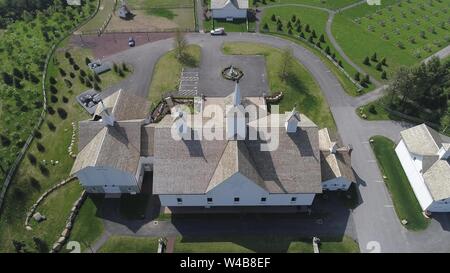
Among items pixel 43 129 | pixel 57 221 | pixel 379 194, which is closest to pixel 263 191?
pixel 379 194

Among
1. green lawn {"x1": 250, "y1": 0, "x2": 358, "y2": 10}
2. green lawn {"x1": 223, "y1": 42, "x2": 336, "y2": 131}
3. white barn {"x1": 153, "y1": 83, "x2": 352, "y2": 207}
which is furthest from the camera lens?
green lawn {"x1": 250, "y1": 0, "x2": 358, "y2": 10}

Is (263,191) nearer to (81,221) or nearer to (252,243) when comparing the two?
(252,243)

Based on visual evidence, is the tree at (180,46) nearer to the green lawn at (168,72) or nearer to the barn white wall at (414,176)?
the green lawn at (168,72)

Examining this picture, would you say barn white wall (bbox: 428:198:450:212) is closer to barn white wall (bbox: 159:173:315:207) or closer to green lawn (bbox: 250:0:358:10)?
barn white wall (bbox: 159:173:315:207)

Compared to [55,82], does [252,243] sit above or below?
below

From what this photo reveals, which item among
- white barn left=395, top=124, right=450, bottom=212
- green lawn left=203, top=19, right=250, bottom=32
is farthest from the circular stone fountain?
white barn left=395, top=124, right=450, bottom=212

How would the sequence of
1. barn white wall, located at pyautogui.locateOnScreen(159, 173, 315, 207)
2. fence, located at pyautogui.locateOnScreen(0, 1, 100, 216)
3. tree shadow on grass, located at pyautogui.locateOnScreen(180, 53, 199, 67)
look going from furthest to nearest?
1. tree shadow on grass, located at pyautogui.locateOnScreen(180, 53, 199, 67)
2. fence, located at pyautogui.locateOnScreen(0, 1, 100, 216)
3. barn white wall, located at pyautogui.locateOnScreen(159, 173, 315, 207)
